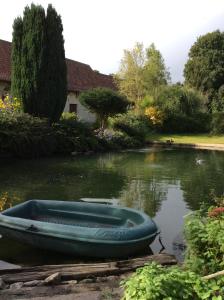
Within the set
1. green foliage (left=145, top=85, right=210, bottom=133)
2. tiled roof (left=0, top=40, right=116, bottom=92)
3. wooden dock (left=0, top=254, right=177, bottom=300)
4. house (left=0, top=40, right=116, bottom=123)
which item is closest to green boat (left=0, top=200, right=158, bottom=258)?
wooden dock (left=0, top=254, right=177, bottom=300)

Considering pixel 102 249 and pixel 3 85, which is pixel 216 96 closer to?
pixel 3 85

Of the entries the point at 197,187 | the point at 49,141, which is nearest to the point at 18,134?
the point at 49,141

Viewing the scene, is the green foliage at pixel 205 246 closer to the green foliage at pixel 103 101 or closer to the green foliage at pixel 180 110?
the green foliage at pixel 103 101

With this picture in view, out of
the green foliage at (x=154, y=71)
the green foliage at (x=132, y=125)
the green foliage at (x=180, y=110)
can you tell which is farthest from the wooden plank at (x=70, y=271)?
the green foliage at (x=154, y=71)

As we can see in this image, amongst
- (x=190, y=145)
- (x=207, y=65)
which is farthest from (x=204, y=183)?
(x=207, y=65)

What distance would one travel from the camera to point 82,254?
649 centimetres

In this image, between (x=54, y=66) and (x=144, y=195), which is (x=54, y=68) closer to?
(x=54, y=66)

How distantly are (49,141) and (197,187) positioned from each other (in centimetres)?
970

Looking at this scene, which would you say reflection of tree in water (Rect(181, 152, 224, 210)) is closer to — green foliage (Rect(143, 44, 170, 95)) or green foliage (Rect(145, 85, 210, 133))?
green foliage (Rect(145, 85, 210, 133))

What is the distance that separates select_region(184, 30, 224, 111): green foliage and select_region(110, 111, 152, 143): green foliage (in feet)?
54.0

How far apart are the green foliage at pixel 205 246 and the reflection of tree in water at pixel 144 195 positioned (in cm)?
503

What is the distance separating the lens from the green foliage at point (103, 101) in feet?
91.7

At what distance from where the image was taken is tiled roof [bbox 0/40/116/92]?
29.2 m

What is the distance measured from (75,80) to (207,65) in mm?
20318
